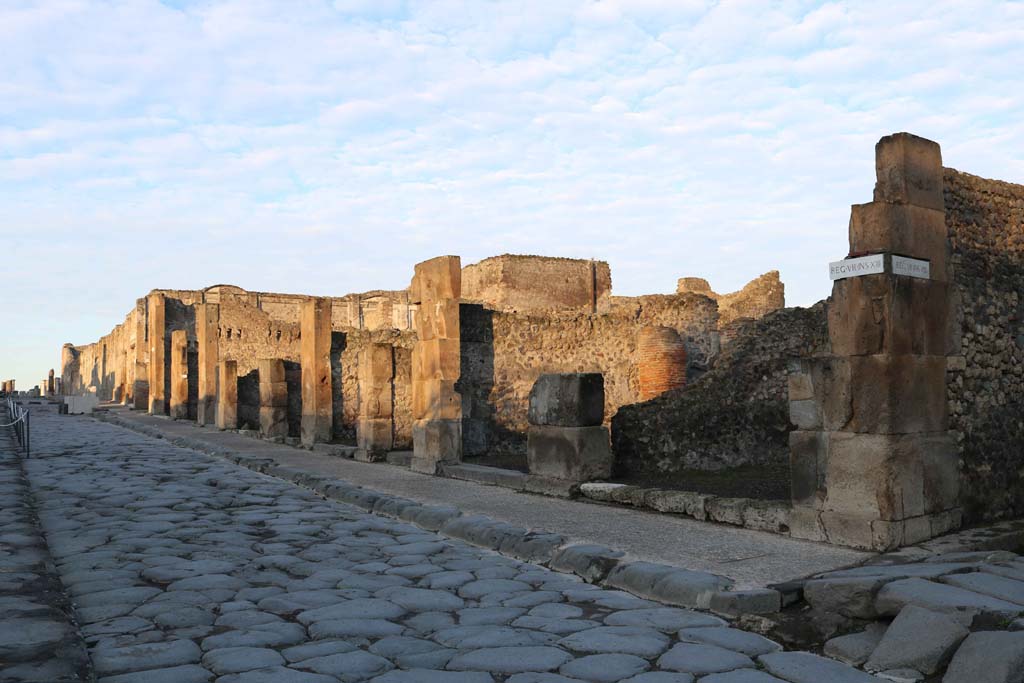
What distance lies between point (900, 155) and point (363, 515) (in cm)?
486

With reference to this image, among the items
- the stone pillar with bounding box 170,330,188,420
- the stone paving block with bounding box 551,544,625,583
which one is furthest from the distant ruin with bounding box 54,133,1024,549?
the stone pillar with bounding box 170,330,188,420

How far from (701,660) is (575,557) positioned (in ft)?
5.76

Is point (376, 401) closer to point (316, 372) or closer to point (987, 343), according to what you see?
point (316, 372)

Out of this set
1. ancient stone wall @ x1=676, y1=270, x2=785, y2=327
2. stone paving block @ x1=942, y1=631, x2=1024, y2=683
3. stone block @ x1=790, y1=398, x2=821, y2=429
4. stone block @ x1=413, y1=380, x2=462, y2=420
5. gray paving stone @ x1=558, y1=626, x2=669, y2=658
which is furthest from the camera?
ancient stone wall @ x1=676, y1=270, x2=785, y2=327

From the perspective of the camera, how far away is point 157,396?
26562 mm

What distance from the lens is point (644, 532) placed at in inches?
227

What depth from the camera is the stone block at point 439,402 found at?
10.4 meters

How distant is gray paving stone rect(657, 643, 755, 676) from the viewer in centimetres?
314

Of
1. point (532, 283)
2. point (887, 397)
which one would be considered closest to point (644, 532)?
point (887, 397)

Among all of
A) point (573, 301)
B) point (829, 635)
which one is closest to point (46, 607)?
point (829, 635)

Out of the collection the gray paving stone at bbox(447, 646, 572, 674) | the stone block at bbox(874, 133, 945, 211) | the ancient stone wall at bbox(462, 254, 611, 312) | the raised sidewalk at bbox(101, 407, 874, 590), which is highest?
the ancient stone wall at bbox(462, 254, 611, 312)

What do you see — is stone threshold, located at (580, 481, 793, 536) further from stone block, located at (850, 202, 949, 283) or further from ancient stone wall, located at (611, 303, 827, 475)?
ancient stone wall, located at (611, 303, 827, 475)

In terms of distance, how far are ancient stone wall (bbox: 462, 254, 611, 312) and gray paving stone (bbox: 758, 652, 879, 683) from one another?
93.1 ft

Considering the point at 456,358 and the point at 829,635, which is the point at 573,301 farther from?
the point at 829,635
